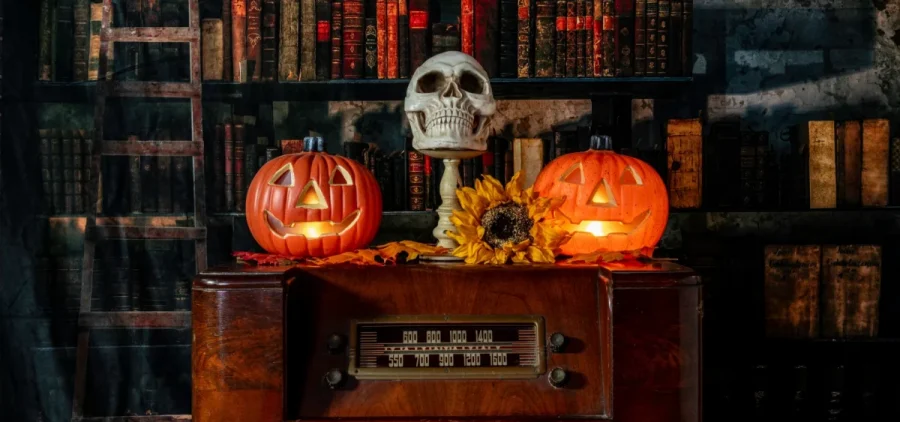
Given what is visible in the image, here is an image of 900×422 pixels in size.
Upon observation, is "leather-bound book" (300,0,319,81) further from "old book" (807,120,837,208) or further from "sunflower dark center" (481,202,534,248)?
"old book" (807,120,837,208)

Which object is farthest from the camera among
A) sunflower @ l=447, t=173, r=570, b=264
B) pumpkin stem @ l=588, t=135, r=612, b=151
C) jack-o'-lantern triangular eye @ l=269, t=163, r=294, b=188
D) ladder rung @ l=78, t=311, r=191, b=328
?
ladder rung @ l=78, t=311, r=191, b=328

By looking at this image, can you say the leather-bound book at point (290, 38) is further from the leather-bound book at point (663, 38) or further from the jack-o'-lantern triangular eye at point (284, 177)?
the leather-bound book at point (663, 38)

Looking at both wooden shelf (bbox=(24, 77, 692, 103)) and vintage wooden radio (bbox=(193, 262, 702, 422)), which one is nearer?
vintage wooden radio (bbox=(193, 262, 702, 422))

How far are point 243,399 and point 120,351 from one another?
45.5 inches

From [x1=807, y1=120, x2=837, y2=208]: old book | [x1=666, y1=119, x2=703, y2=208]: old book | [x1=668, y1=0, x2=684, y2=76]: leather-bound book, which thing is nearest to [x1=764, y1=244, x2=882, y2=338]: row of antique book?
[x1=807, y1=120, x2=837, y2=208]: old book

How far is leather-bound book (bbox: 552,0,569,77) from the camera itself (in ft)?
6.88

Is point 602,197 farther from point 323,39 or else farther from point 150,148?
point 150,148

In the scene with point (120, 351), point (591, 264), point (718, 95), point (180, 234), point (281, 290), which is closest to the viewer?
point (281, 290)

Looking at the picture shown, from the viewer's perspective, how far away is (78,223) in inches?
90.0

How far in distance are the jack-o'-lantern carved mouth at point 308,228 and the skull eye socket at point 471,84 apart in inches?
15.9

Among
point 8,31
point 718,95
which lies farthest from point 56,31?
point 718,95

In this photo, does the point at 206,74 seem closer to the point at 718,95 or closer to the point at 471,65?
the point at 471,65

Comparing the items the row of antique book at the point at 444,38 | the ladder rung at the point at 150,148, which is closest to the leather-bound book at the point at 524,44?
the row of antique book at the point at 444,38

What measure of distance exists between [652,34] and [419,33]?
703mm
